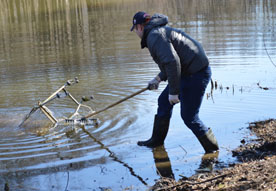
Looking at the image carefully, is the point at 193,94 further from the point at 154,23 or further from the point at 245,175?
the point at 245,175

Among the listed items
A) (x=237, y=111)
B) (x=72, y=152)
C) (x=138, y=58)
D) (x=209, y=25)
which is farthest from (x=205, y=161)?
(x=209, y=25)

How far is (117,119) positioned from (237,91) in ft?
10.3

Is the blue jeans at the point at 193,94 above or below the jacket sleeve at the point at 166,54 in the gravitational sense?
below

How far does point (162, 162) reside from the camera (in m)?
6.53

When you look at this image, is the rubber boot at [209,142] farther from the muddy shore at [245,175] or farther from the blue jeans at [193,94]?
the muddy shore at [245,175]

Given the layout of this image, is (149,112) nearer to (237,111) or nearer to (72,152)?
(237,111)

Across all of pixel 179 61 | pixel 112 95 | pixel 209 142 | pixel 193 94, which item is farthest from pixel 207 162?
pixel 112 95

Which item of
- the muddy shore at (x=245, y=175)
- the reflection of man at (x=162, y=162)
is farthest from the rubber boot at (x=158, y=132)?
the muddy shore at (x=245, y=175)

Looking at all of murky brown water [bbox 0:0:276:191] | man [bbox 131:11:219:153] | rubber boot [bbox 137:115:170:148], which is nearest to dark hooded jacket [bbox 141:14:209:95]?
man [bbox 131:11:219:153]

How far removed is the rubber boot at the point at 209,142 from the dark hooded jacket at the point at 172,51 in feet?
2.95

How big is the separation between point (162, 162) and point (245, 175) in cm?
176

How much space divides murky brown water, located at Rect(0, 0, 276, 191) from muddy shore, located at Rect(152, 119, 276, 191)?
0.29 meters

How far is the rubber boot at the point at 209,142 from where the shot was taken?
643cm

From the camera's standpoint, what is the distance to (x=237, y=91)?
404 inches
